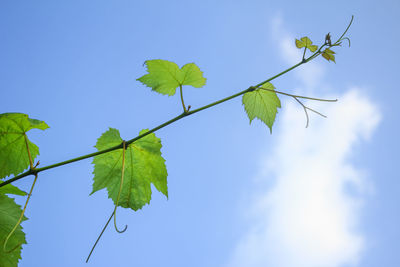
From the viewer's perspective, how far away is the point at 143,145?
92 cm

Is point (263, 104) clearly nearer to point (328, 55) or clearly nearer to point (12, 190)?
point (328, 55)

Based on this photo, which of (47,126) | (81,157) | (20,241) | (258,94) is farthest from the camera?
(258,94)

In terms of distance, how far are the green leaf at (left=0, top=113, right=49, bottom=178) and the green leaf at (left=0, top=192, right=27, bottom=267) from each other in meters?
0.07

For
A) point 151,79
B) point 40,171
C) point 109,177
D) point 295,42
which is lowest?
point 40,171

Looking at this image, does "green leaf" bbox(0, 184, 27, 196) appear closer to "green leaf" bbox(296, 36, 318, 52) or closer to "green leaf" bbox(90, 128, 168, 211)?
"green leaf" bbox(90, 128, 168, 211)

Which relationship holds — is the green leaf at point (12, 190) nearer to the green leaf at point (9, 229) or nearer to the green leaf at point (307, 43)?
the green leaf at point (9, 229)

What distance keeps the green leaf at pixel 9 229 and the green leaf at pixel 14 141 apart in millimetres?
71

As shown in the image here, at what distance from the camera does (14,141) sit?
2.84 ft

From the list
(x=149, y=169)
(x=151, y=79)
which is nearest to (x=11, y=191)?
(x=149, y=169)

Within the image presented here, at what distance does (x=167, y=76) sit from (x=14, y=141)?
44cm

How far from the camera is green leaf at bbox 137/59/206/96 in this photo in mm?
916

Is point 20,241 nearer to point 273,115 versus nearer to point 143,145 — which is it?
point 143,145

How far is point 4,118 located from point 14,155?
10cm

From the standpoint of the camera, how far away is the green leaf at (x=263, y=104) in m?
1.00
